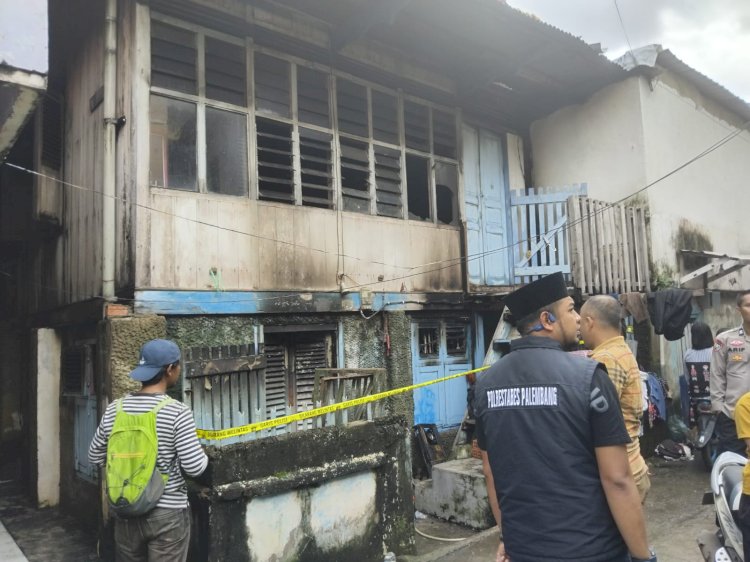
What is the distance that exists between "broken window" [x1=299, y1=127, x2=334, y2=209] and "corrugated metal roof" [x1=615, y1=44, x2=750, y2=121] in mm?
5219

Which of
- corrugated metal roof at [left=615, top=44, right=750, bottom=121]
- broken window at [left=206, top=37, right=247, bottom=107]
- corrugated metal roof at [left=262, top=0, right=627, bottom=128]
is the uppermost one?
corrugated metal roof at [left=615, top=44, right=750, bottom=121]

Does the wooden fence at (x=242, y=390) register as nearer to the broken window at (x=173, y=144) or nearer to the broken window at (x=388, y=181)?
the broken window at (x=173, y=144)

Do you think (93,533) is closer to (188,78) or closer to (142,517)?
(142,517)

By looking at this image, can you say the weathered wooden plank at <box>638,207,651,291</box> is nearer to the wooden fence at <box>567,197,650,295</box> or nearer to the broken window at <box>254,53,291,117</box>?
the wooden fence at <box>567,197,650,295</box>

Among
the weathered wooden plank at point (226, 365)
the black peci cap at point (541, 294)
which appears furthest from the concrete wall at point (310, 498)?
the black peci cap at point (541, 294)

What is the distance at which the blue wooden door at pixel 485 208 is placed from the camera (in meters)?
9.07

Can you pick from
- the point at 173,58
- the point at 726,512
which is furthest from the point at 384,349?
the point at 726,512

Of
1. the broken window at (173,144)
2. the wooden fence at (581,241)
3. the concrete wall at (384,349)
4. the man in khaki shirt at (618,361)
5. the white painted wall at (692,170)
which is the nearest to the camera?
the man in khaki shirt at (618,361)

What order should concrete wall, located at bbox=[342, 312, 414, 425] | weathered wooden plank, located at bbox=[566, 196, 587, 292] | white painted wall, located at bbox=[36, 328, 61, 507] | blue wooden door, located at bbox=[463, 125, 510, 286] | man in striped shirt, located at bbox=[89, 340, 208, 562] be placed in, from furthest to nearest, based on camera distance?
blue wooden door, located at bbox=[463, 125, 510, 286]
weathered wooden plank, located at bbox=[566, 196, 587, 292]
concrete wall, located at bbox=[342, 312, 414, 425]
white painted wall, located at bbox=[36, 328, 61, 507]
man in striped shirt, located at bbox=[89, 340, 208, 562]

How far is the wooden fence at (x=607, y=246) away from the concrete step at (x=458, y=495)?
127 inches

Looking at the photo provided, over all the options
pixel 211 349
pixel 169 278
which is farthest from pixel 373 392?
pixel 169 278

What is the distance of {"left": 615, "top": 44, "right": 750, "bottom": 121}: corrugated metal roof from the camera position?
356 inches

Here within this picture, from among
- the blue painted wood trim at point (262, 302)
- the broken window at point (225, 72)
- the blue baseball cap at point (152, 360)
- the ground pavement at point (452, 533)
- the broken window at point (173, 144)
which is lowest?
the ground pavement at point (452, 533)

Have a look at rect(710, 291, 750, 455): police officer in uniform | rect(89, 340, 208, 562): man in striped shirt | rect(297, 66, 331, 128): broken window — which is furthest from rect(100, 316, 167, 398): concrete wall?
rect(710, 291, 750, 455): police officer in uniform
